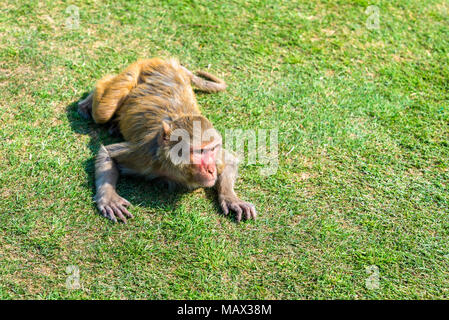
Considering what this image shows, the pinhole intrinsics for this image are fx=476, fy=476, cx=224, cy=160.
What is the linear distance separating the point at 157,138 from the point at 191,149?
0.62m

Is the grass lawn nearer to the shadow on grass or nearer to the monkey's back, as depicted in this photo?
the shadow on grass

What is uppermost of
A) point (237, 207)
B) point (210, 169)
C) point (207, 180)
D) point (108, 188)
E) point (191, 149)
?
point (191, 149)

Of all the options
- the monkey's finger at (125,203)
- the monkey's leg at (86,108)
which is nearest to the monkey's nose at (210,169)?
the monkey's finger at (125,203)

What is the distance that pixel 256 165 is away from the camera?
20.0 feet

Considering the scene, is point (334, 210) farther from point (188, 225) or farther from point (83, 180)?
point (83, 180)

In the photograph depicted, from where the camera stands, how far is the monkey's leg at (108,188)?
209 inches

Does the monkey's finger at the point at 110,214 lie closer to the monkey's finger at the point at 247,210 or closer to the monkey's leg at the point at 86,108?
the monkey's finger at the point at 247,210

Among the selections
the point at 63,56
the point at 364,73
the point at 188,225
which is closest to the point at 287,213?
the point at 188,225

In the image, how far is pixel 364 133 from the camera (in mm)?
6590

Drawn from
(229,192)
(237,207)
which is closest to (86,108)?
(229,192)

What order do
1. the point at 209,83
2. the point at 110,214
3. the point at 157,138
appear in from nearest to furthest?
the point at 110,214 → the point at 157,138 → the point at 209,83

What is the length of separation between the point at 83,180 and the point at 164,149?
1133 millimetres

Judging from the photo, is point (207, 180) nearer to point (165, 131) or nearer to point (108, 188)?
point (165, 131)

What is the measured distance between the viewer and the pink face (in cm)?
Result: 511
